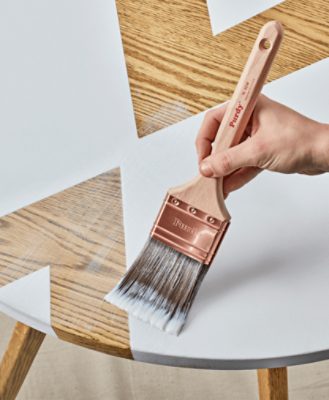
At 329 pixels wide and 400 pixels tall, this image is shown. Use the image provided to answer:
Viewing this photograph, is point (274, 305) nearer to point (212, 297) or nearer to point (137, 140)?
point (212, 297)

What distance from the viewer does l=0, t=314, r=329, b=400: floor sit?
1.30 m

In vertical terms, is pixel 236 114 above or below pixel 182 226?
above

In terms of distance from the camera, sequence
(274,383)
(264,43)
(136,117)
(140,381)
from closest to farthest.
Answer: (264,43) < (136,117) < (274,383) < (140,381)

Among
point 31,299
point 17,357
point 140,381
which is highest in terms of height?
point 31,299

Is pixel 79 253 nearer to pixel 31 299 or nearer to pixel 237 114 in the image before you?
pixel 31 299

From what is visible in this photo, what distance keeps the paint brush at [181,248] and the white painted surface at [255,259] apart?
2 centimetres

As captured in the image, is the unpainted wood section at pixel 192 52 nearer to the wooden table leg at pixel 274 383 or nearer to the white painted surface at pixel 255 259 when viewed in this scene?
the white painted surface at pixel 255 259

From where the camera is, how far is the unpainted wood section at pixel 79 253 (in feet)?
2.39

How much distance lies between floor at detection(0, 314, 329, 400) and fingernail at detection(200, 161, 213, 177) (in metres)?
0.68

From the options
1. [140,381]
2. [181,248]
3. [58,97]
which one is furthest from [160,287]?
[140,381]

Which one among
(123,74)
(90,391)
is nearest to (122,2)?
(123,74)

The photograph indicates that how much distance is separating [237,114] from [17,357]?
1.59ft

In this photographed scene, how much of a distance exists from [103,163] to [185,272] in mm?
164

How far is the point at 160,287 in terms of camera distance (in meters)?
0.75
